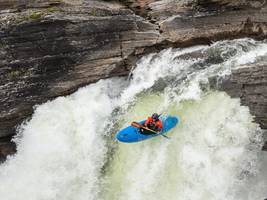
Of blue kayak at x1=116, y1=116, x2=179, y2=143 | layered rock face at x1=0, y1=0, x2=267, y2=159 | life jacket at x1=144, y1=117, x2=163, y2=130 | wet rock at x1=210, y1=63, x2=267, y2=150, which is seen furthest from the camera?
layered rock face at x1=0, y1=0, x2=267, y2=159

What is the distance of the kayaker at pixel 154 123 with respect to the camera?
13.4 meters

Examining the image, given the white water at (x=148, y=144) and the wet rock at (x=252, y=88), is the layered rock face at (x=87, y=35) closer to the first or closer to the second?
the wet rock at (x=252, y=88)

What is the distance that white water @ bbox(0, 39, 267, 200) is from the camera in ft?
43.3

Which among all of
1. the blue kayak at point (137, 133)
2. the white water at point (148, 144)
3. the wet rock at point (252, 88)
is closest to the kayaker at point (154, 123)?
the blue kayak at point (137, 133)

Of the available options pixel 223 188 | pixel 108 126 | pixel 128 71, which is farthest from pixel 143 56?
pixel 223 188

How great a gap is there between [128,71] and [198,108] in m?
3.02

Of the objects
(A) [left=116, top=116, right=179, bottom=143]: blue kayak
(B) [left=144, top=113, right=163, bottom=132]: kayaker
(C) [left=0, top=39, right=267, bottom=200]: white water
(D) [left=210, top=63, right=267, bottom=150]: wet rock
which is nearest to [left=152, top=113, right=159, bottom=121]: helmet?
(B) [left=144, top=113, right=163, bottom=132]: kayaker

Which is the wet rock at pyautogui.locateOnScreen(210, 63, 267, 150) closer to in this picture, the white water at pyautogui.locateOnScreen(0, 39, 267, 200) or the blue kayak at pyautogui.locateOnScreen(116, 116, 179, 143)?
the white water at pyautogui.locateOnScreen(0, 39, 267, 200)

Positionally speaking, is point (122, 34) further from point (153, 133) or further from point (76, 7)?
point (153, 133)

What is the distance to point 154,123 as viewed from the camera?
13.4 metres

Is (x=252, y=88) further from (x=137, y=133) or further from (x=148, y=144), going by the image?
(x=137, y=133)

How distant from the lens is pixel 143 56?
15422mm

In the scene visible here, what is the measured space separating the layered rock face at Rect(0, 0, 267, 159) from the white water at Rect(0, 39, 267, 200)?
522mm

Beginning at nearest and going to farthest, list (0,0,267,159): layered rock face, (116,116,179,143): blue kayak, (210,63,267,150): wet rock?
1. (210,63,267,150): wet rock
2. (116,116,179,143): blue kayak
3. (0,0,267,159): layered rock face
